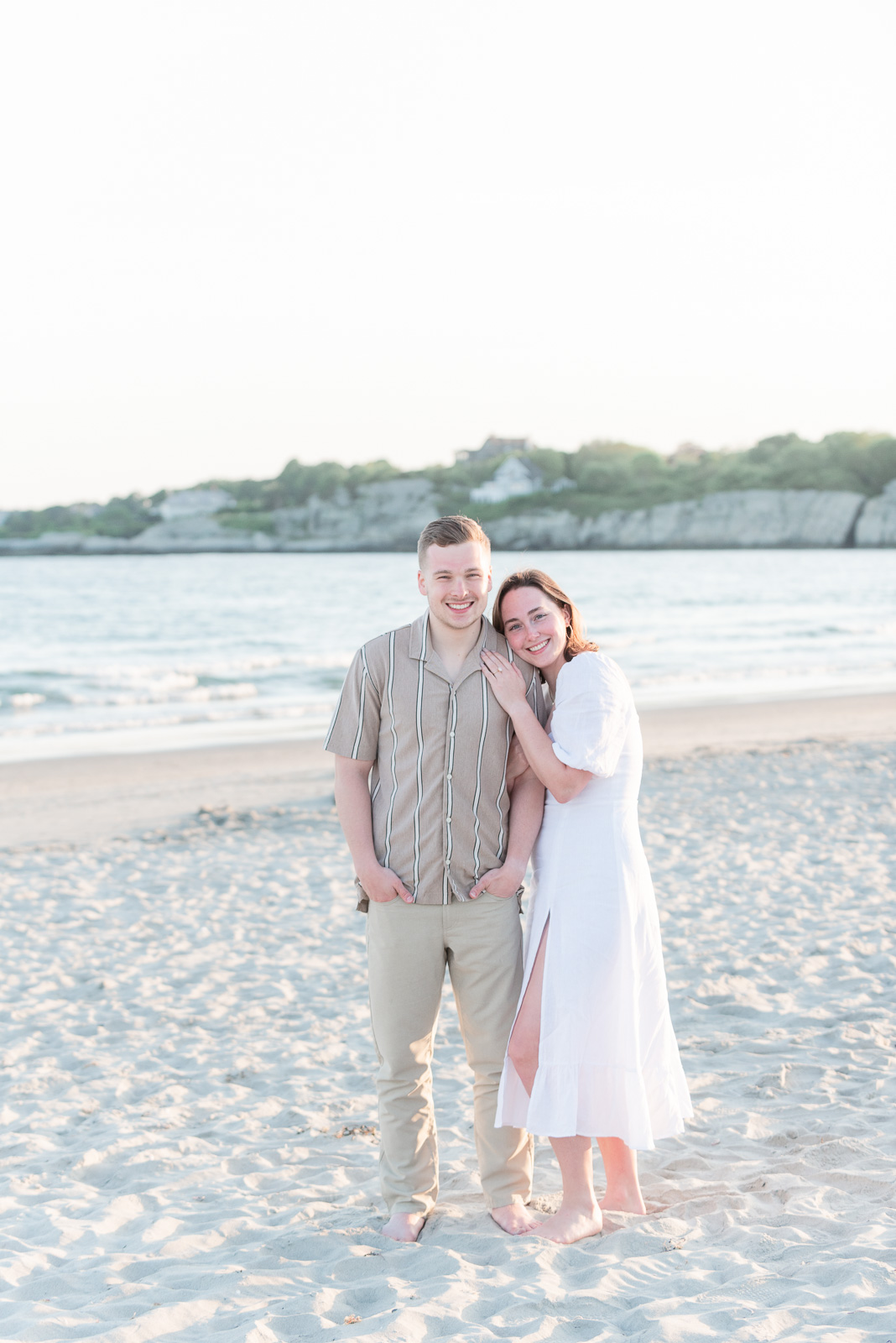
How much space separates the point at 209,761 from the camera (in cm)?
1190

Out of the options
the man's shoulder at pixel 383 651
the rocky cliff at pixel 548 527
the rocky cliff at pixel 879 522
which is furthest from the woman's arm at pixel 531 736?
the rocky cliff at pixel 879 522

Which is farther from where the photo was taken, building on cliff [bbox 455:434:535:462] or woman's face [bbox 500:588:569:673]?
building on cliff [bbox 455:434:535:462]

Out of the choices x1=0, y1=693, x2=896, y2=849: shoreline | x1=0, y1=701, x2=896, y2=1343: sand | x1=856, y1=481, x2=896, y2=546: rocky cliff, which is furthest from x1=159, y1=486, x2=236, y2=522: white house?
x1=0, y1=701, x2=896, y2=1343: sand

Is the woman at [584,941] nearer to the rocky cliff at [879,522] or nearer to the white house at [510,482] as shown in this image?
the rocky cliff at [879,522]

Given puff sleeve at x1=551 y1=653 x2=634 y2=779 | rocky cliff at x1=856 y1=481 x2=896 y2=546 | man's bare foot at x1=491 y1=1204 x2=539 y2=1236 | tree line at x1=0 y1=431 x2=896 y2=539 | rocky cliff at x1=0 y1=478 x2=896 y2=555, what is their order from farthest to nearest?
1. tree line at x1=0 y1=431 x2=896 y2=539
2. rocky cliff at x1=0 y1=478 x2=896 y2=555
3. rocky cliff at x1=856 y1=481 x2=896 y2=546
4. man's bare foot at x1=491 y1=1204 x2=539 y2=1236
5. puff sleeve at x1=551 y1=653 x2=634 y2=779

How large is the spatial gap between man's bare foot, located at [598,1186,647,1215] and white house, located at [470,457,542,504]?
104026 mm

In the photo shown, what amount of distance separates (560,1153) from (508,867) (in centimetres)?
79

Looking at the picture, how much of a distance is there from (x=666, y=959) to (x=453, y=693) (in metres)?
3.02

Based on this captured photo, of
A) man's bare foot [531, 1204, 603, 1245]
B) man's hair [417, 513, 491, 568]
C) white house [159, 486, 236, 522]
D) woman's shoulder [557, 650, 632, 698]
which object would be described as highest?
white house [159, 486, 236, 522]

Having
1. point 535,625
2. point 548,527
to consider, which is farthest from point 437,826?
point 548,527

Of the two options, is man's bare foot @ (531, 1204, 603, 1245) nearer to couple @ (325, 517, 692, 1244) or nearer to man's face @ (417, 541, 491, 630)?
couple @ (325, 517, 692, 1244)

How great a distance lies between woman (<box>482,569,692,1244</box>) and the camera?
292cm

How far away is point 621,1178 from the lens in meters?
3.23

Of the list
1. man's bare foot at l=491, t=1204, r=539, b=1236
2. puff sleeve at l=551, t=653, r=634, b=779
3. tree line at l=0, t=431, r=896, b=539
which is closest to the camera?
puff sleeve at l=551, t=653, r=634, b=779
